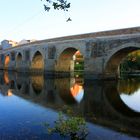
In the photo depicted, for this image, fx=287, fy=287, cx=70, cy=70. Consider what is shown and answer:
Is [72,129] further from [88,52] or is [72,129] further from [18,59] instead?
[18,59]

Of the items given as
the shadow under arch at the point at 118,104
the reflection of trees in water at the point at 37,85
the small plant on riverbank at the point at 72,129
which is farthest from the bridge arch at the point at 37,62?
the small plant on riverbank at the point at 72,129

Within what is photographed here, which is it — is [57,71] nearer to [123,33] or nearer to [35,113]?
[123,33]

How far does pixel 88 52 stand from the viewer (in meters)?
29.3

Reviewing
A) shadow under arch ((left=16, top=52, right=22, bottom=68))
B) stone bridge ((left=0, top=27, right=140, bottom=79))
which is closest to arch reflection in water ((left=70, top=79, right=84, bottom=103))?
stone bridge ((left=0, top=27, right=140, bottom=79))

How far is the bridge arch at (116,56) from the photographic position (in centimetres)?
2522

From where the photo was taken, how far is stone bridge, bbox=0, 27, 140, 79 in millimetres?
25797

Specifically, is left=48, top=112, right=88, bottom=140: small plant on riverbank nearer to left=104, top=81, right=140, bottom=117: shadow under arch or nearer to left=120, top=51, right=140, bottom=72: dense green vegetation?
left=104, top=81, right=140, bottom=117: shadow under arch

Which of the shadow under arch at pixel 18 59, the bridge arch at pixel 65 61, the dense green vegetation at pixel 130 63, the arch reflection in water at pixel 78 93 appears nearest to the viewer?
the arch reflection in water at pixel 78 93

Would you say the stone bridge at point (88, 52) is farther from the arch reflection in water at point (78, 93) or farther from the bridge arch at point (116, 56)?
the arch reflection in water at point (78, 93)

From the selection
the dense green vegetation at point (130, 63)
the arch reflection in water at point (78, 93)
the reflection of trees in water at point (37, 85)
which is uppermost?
the dense green vegetation at point (130, 63)

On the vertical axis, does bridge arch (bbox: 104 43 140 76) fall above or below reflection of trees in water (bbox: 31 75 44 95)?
above

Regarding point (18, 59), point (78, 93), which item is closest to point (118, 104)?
point (78, 93)

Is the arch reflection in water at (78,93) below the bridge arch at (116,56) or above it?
below

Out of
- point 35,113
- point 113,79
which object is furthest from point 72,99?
point 113,79
